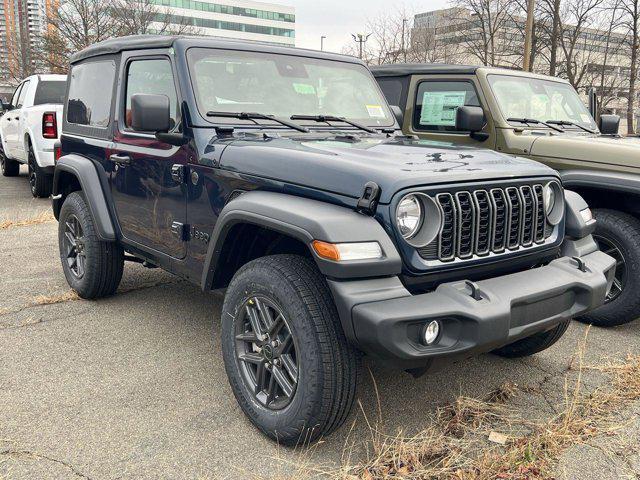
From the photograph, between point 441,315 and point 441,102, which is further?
point 441,102

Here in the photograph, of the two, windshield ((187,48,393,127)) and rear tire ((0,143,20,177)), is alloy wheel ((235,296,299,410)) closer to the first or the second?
windshield ((187,48,393,127))

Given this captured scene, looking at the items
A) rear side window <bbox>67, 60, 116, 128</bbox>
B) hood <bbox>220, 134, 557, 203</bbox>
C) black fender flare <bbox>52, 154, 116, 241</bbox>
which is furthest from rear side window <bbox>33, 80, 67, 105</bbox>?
hood <bbox>220, 134, 557, 203</bbox>

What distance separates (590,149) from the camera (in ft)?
14.7

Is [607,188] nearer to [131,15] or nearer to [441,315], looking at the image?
[441,315]

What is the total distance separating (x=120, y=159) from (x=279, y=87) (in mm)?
1173

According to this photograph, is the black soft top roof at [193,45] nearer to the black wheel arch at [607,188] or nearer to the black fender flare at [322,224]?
the black fender flare at [322,224]

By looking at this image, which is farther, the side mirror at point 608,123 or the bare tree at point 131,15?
the bare tree at point 131,15

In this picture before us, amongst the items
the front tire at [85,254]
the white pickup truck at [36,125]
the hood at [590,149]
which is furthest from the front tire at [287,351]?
the white pickup truck at [36,125]

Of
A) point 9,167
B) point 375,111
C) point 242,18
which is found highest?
point 242,18

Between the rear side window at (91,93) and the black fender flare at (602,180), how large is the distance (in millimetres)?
3397

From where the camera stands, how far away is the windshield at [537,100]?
211 inches

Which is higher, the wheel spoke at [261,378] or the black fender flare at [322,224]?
the black fender flare at [322,224]

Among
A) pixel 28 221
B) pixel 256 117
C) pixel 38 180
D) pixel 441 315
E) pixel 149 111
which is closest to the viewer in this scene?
pixel 441 315

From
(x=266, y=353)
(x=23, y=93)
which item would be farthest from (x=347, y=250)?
(x=23, y=93)
